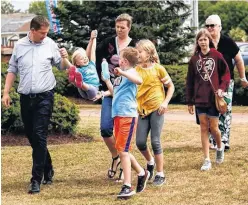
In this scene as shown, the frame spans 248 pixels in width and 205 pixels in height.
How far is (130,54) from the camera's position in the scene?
22.4 feet

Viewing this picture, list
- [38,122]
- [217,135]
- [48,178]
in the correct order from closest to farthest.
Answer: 1. [38,122]
2. [48,178]
3. [217,135]

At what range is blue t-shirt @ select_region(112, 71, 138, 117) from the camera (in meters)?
6.86

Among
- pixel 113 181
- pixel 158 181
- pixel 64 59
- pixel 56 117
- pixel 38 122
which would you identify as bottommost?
pixel 56 117

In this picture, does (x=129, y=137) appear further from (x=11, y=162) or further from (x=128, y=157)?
(x=11, y=162)

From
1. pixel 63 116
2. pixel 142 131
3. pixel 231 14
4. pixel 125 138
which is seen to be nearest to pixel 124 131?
pixel 125 138

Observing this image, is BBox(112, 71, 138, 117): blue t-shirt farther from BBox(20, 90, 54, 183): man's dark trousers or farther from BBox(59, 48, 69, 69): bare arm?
BBox(20, 90, 54, 183): man's dark trousers

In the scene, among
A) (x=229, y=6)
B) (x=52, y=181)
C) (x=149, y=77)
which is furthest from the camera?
(x=229, y=6)

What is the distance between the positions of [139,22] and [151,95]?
51.6 feet

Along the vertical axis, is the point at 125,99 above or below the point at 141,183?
A: above

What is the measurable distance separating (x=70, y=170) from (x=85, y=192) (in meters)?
1.50

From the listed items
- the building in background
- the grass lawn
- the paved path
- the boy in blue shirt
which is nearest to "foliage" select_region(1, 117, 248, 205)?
the grass lawn

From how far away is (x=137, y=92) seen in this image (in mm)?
7320

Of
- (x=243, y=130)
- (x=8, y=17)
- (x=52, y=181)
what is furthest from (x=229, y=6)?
(x=52, y=181)

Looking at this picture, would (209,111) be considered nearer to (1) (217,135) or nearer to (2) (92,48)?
(1) (217,135)
